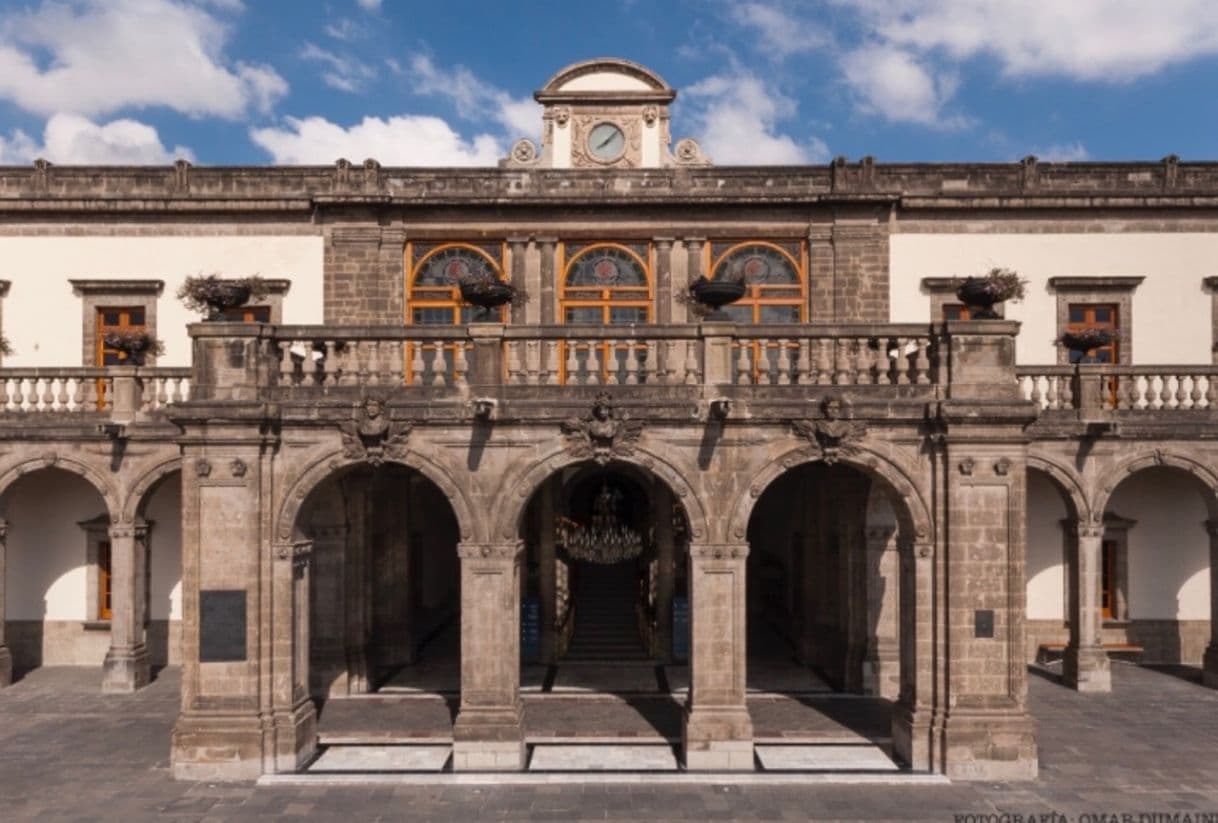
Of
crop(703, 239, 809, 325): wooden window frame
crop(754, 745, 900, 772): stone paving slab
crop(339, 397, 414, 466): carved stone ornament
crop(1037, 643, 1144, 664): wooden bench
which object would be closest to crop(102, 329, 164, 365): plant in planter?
crop(339, 397, 414, 466): carved stone ornament

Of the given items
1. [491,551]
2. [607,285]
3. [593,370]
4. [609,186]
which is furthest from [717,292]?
[609,186]

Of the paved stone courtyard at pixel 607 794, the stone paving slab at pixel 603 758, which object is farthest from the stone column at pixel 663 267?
the paved stone courtyard at pixel 607 794

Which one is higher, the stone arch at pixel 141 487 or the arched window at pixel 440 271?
the arched window at pixel 440 271

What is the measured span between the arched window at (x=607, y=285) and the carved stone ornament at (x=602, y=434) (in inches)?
288

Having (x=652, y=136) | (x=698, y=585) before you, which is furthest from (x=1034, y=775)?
(x=652, y=136)

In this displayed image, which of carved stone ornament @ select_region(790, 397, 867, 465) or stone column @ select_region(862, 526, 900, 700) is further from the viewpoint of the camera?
stone column @ select_region(862, 526, 900, 700)

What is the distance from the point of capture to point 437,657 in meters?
19.0

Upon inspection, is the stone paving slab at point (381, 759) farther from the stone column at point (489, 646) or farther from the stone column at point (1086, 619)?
the stone column at point (1086, 619)

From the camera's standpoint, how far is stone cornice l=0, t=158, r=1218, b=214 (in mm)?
18594

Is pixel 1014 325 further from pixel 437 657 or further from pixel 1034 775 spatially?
pixel 437 657

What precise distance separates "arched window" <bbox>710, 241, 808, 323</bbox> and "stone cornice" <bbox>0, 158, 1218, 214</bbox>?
99cm

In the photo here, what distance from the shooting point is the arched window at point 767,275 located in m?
18.8

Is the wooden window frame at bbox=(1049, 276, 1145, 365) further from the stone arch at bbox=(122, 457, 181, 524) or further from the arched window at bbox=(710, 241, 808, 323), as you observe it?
the stone arch at bbox=(122, 457, 181, 524)

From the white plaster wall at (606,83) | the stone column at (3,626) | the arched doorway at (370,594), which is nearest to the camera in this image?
the arched doorway at (370,594)
